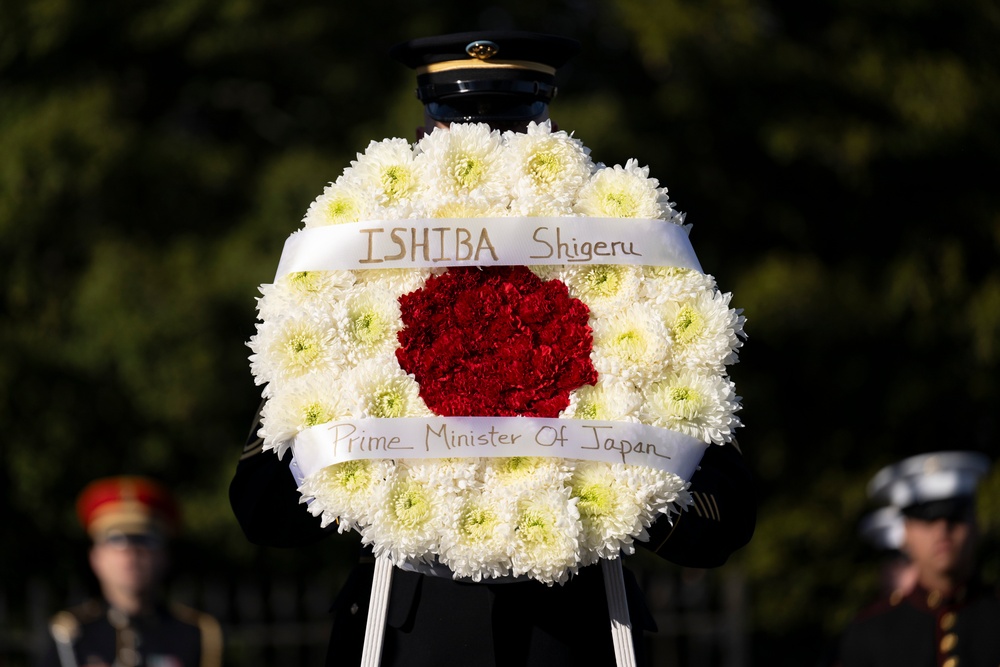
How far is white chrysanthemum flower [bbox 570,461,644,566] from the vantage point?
243cm

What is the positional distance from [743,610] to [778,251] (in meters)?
2.20

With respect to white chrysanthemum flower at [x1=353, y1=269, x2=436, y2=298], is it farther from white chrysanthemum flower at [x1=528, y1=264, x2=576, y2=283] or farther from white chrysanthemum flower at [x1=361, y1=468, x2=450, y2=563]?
white chrysanthemum flower at [x1=361, y1=468, x2=450, y2=563]

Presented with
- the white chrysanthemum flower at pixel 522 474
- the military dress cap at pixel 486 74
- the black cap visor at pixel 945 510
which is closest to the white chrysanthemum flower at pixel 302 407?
the white chrysanthemum flower at pixel 522 474

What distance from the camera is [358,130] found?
350 inches

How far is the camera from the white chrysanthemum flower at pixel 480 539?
2416mm

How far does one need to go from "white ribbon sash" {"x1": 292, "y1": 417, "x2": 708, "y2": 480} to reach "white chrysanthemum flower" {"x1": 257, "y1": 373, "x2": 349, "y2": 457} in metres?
0.02

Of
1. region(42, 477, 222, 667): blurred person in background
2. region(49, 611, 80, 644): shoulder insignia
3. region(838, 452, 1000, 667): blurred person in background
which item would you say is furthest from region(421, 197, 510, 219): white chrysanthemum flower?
region(49, 611, 80, 644): shoulder insignia

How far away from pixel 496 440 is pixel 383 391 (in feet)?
0.71

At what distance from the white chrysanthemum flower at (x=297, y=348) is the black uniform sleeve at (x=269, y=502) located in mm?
218

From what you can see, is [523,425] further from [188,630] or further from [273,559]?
[273,559]

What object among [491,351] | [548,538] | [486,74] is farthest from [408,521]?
[486,74]

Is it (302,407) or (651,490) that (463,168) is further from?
(651,490)

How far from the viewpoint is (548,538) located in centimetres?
241

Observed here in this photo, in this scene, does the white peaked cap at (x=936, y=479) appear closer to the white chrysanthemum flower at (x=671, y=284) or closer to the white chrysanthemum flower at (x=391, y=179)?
the white chrysanthemum flower at (x=671, y=284)
